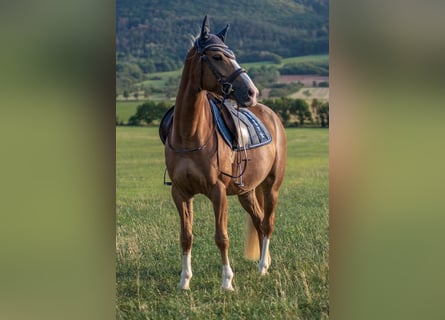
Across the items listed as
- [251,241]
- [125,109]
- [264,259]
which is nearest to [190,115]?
[125,109]

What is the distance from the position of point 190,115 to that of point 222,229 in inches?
26.2

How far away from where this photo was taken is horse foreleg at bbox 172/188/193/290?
15.1ft

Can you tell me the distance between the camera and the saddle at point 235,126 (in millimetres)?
4602

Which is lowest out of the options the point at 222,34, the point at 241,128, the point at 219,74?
the point at 241,128

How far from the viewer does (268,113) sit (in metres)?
4.82

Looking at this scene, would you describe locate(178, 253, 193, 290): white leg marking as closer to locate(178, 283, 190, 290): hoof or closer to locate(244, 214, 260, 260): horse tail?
locate(178, 283, 190, 290): hoof

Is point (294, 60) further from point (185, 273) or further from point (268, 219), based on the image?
point (185, 273)

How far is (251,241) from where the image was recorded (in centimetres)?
485

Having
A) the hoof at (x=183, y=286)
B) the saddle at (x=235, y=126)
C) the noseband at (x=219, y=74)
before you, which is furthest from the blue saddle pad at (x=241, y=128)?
the hoof at (x=183, y=286)

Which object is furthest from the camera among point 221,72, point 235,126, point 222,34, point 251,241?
point 251,241

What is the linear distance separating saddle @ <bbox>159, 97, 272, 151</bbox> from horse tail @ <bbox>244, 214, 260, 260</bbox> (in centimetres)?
48
